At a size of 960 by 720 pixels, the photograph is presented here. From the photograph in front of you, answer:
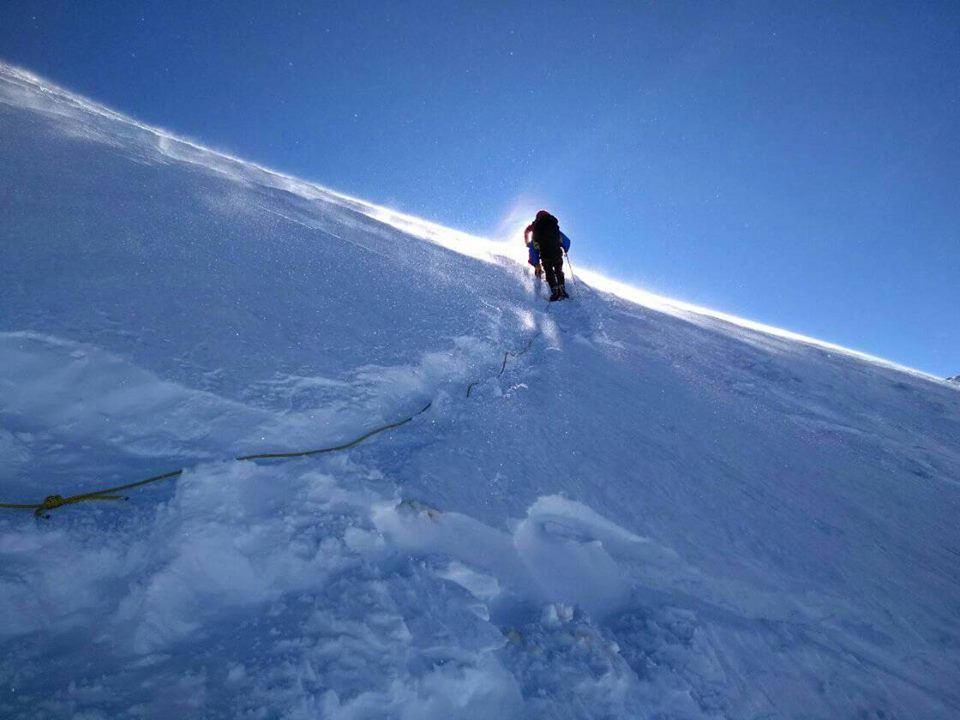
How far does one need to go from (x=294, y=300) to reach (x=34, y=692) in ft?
11.9

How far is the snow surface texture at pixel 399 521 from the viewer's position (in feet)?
6.24

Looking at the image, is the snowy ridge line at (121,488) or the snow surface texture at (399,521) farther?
the snowy ridge line at (121,488)

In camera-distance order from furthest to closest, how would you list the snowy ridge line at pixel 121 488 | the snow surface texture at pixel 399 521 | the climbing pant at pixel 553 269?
the climbing pant at pixel 553 269 < the snowy ridge line at pixel 121 488 < the snow surface texture at pixel 399 521

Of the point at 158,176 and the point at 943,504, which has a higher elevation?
the point at 158,176

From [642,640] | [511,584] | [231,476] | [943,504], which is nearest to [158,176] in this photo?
[231,476]

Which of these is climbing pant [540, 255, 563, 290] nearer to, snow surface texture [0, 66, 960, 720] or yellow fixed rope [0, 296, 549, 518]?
snow surface texture [0, 66, 960, 720]

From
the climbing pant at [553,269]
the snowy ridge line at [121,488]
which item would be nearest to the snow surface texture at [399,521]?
the snowy ridge line at [121,488]

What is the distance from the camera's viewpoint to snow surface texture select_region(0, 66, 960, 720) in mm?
1903

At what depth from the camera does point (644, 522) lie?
2.94m

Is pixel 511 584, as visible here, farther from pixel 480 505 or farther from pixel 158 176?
pixel 158 176

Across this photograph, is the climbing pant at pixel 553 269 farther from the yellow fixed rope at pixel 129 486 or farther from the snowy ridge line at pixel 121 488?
the snowy ridge line at pixel 121 488

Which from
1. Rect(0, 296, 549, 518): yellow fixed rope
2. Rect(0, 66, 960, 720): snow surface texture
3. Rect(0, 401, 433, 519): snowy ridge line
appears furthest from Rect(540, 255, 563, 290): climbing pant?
Rect(0, 401, 433, 519): snowy ridge line

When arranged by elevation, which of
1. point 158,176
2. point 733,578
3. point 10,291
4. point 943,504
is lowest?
point 733,578

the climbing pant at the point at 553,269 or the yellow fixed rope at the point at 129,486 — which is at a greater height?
the climbing pant at the point at 553,269
